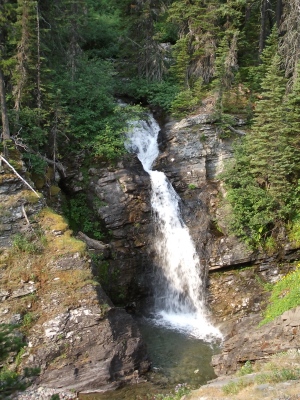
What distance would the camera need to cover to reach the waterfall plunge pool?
9844mm

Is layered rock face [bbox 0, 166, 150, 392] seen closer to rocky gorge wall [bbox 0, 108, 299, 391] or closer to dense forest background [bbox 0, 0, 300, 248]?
rocky gorge wall [bbox 0, 108, 299, 391]

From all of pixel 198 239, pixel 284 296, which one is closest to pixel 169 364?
pixel 284 296

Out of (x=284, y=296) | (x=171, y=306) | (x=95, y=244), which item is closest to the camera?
(x=284, y=296)

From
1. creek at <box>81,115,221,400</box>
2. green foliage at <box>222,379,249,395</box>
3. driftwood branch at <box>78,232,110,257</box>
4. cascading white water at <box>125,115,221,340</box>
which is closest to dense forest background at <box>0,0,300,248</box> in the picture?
creek at <box>81,115,221,400</box>

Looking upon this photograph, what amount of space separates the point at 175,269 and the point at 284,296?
4.13m

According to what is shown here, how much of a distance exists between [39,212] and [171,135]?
8.14 metres

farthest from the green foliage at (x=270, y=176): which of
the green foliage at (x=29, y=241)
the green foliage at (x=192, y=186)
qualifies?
the green foliage at (x=29, y=241)

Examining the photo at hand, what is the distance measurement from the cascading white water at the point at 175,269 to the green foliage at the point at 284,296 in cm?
206

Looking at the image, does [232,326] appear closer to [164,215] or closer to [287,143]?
[164,215]

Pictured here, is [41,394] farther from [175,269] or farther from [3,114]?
[3,114]

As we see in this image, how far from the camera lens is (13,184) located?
41.8 feet

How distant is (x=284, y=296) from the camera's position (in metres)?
12.8

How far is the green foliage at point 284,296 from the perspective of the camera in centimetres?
1155

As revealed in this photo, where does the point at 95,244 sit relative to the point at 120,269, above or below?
above
